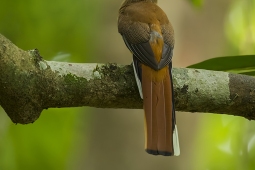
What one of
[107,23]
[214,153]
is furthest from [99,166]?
[214,153]

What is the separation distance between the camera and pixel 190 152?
347 centimetres

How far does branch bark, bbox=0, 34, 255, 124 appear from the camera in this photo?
2043 mm

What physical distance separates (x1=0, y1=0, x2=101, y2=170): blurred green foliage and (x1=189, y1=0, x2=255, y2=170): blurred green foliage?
3.07ft

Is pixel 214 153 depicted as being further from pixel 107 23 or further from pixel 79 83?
pixel 79 83

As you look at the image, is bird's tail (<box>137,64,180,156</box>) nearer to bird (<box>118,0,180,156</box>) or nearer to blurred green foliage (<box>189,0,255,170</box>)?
bird (<box>118,0,180,156</box>)

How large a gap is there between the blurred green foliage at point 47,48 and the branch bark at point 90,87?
978 mm

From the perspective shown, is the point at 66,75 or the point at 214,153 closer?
the point at 66,75

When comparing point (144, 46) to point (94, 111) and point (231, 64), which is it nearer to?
point (231, 64)

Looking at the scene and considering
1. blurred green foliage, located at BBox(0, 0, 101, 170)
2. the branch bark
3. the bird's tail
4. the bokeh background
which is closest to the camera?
the branch bark

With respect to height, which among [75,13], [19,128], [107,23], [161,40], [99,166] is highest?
[75,13]

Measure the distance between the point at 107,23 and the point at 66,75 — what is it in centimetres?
136

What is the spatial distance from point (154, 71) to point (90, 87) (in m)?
0.44

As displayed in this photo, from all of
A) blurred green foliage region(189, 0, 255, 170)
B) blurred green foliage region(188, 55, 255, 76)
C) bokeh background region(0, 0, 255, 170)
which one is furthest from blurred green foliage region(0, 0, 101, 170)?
blurred green foliage region(188, 55, 255, 76)

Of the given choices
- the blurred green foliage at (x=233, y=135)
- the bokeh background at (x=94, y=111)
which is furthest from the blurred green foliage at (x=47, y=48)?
the blurred green foliage at (x=233, y=135)
